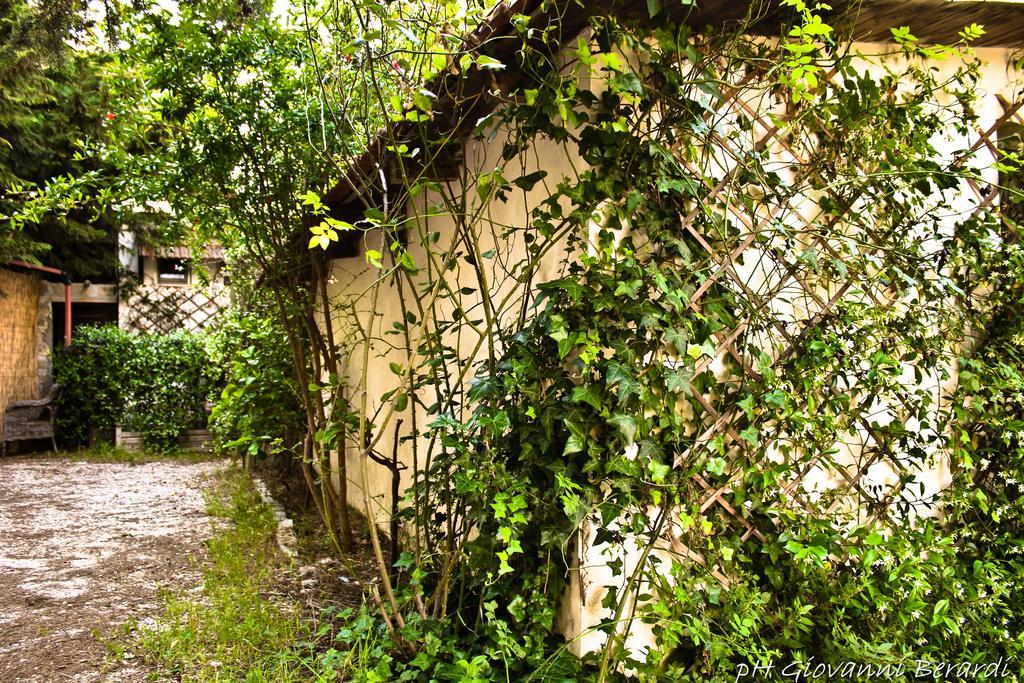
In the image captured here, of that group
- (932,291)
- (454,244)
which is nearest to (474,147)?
(454,244)

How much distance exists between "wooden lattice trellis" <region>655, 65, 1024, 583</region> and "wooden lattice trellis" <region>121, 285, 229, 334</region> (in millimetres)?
11119

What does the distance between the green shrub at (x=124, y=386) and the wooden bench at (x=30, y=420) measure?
19 cm

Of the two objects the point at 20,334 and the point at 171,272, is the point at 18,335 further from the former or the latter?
the point at 171,272

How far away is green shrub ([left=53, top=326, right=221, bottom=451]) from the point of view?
10.0 meters

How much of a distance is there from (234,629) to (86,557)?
2439 millimetres

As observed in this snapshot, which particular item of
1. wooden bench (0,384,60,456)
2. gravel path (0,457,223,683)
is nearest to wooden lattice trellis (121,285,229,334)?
wooden bench (0,384,60,456)

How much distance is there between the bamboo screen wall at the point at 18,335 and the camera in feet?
31.3

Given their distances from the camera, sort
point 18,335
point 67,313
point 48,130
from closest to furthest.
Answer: point 48,130 < point 18,335 < point 67,313

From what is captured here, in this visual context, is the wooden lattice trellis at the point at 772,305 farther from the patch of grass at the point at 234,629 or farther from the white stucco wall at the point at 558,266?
the patch of grass at the point at 234,629

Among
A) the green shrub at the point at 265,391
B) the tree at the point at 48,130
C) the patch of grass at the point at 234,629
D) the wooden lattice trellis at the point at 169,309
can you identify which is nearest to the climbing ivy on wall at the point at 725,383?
the patch of grass at the point at 234,629

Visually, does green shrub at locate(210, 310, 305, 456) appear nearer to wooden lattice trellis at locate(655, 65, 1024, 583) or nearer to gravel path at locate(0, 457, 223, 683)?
gravel path at locate(0, 457, 223, 683)

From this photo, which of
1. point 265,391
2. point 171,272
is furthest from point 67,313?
point 265,391

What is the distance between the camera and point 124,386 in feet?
32.9

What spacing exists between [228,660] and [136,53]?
10.8ft
